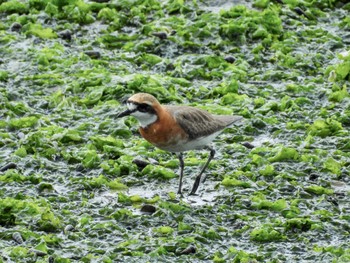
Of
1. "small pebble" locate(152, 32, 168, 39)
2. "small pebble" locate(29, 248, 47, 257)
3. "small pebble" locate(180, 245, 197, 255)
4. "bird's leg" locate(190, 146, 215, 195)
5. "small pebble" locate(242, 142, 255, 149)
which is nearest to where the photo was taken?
"small pebble" locate(29, 248, 47, 257)

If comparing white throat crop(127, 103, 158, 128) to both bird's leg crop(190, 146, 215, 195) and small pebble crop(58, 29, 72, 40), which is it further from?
small pebble crop(58, 29, 72, 40)

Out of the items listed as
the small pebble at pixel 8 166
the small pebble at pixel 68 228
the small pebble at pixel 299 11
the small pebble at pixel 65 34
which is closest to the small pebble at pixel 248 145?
the small pebble at pixel 8 166

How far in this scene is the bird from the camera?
1027 cm

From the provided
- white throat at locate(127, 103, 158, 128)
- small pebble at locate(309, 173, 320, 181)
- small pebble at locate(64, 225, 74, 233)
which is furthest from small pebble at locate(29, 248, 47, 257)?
small pebble at locate(309, 173, 320, 181)

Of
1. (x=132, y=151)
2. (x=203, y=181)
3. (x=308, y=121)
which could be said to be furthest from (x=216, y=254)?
(x=308, y=121)

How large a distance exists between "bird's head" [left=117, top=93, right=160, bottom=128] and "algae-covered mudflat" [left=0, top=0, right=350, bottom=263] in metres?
0.90

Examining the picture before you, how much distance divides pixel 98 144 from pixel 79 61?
2.64m

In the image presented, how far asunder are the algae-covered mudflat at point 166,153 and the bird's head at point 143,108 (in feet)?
2.95

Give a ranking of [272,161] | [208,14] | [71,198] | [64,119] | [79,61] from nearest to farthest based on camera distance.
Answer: [71,198] < [272,161] < [64,119] < [79,61] < [208,14]

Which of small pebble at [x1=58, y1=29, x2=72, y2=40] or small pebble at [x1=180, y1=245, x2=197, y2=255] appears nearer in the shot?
small pebble at [x1=180, y1=245, x2=197, y2=255]

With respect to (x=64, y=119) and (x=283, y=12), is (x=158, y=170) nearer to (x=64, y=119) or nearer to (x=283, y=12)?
(x=64, y=119)

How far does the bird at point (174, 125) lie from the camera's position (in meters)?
10.3

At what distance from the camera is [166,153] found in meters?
11.9

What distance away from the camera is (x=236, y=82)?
1343cm
